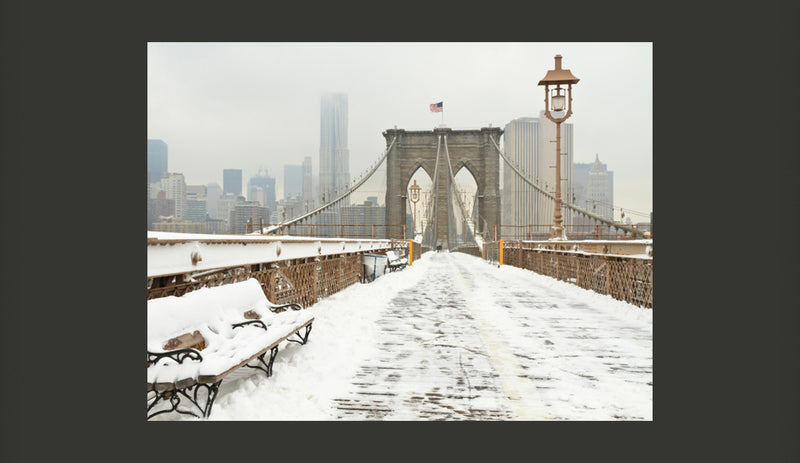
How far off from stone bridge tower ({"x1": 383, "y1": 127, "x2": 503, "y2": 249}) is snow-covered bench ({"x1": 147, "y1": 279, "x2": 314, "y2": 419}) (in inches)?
2485

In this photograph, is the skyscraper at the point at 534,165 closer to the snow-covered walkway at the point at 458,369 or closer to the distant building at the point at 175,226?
the snow-covered walkway at the point at 458,369

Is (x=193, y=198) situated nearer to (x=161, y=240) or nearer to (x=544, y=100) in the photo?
(x=161, y=240)

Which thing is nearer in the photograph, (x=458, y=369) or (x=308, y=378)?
(x=308, y=378)

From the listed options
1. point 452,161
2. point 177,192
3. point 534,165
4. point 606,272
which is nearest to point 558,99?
point 606,272

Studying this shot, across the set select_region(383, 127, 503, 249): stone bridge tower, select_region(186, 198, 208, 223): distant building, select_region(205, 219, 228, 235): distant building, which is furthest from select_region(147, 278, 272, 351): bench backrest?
select_region(383, 127, 503, 249): stone bridge tower

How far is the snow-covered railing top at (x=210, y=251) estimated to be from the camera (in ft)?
11.3

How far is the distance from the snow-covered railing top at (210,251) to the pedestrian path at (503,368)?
5.30 feet

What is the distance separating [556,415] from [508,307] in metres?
4.66

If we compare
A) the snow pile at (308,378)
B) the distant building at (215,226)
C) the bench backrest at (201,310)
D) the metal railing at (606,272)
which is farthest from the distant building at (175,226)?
the metal railing at (606,272)

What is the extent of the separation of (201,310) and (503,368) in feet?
8.12

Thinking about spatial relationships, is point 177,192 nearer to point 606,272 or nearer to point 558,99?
point 606,272

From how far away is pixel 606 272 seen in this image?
28.6ft

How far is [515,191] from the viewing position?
50.2 metres

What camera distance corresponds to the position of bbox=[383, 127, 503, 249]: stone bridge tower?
68.4 meters
